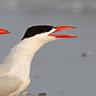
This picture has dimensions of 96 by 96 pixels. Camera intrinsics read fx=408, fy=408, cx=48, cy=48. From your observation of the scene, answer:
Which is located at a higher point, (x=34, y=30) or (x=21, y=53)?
(x=34, y=30)

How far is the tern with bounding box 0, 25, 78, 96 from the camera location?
11.1 ft

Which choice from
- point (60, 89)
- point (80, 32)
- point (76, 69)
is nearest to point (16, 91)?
point (60, 89)

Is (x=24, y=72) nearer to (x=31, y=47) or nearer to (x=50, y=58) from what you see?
(x=31, y=47)

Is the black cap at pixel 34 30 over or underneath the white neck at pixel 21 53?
over

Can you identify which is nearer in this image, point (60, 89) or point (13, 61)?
point (13, 61)

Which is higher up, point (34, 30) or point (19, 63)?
point (34, 30)

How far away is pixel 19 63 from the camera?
135 inches

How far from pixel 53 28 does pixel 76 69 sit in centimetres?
145

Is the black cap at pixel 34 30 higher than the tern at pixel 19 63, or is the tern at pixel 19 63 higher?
the black cap at pixel 34 30

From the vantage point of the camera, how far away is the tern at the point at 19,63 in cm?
339

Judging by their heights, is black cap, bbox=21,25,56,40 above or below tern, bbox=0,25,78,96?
above

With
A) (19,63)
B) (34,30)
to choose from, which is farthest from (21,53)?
(34,30)

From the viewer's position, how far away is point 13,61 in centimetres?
340

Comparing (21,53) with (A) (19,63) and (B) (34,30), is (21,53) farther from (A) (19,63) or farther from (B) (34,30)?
(B) (34,30)
